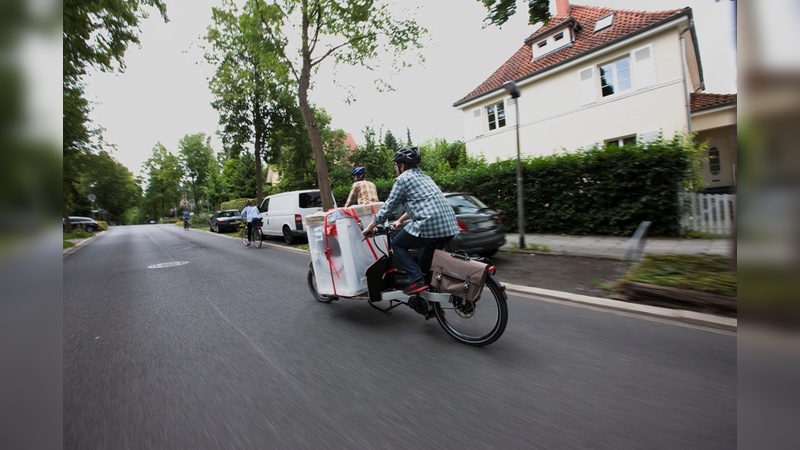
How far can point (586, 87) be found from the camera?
16.5m

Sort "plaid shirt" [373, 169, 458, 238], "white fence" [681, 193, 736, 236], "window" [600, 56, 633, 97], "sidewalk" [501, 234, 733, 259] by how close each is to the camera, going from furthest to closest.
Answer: "window" [600, 56, 633, 97], "white fence" [681, 193, 736, 236], "sidewalk" [501, 234, 733, 259], "plaid shirt" [373, 169, 458, 238]

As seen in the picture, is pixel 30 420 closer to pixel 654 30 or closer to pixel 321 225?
pixel 321 225

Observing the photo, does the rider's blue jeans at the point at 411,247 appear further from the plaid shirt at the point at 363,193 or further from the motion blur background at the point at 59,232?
the motion blur background at the point at 59,232

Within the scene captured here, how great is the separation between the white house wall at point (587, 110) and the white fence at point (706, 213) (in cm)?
Answer: 354

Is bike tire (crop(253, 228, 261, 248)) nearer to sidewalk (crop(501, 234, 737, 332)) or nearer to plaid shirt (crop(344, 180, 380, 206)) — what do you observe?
plaid shirt (crop(344, 180, 380, 206))

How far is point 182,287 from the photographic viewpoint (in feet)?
22.0

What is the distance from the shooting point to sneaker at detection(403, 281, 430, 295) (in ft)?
12.6

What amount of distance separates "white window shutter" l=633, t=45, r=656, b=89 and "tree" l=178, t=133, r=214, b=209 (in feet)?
170

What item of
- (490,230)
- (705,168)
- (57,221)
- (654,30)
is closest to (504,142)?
(654,30)

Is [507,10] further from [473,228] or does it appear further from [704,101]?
[704,101]

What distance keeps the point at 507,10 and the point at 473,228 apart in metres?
3.69

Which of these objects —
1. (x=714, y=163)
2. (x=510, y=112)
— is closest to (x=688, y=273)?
(x=510, y=112)

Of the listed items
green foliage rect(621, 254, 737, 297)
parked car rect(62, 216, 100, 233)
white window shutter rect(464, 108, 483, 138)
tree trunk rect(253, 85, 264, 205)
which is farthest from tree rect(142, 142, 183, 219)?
green foliage rect(621, 254, 737, 297)

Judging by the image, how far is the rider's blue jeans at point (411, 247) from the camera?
3914 mm
